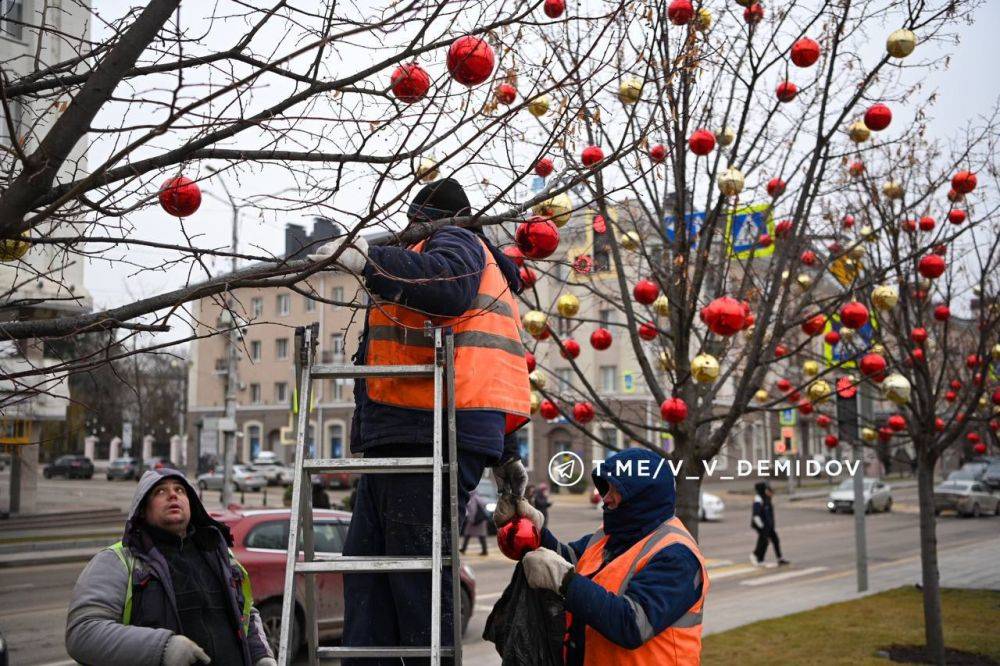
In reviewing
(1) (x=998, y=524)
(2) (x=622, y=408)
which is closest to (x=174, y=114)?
(2) (x=622, y=408)

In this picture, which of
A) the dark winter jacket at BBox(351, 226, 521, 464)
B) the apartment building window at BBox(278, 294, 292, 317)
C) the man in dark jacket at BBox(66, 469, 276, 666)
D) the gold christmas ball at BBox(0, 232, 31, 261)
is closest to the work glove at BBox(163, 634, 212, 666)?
the man in dark jacket at BBox(66, 469, 276, 666)

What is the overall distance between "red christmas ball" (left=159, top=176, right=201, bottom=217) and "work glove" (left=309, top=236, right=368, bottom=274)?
0.53 m

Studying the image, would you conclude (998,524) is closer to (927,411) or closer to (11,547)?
(927,411)

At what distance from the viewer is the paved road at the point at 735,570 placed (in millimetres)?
11524

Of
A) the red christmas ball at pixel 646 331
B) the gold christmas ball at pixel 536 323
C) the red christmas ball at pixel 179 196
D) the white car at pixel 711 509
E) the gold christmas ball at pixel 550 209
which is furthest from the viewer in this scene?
the white car at pixel 711 509

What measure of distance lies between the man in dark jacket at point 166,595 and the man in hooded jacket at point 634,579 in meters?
1.18

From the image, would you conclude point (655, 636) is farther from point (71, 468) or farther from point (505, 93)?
point (71, 468)

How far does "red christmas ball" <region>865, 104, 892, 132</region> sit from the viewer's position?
18.7ft

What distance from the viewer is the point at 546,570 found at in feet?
10.5

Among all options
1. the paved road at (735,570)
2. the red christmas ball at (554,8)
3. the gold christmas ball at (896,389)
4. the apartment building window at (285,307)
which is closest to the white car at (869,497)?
the paved road at (735,570)

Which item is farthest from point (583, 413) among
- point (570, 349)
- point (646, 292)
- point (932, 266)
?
point (932, 266)

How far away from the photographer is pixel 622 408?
21.5 ft

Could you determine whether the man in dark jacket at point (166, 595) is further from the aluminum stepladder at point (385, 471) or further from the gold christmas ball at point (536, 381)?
the gold christmas ball at point (536, 381)

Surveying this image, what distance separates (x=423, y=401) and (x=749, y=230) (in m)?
3.80
